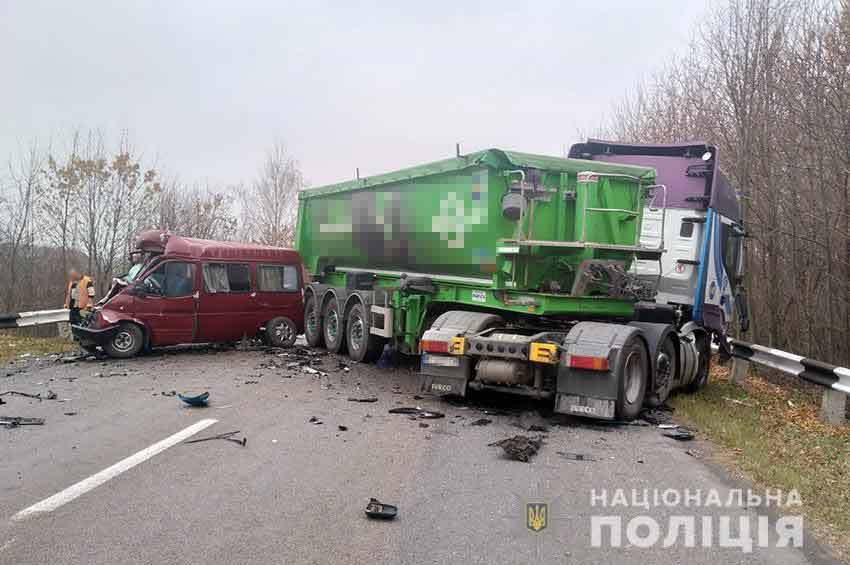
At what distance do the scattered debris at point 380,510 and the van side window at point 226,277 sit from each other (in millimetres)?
9158

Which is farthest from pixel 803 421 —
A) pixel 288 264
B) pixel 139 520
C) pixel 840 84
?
pixel 288 264

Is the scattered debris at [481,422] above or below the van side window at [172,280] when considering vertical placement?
below

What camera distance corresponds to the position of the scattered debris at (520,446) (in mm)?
5750

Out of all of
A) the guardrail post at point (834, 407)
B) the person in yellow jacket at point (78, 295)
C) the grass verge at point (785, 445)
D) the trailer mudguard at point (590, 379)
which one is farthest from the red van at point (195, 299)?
the guardrail post at point (834, 407)

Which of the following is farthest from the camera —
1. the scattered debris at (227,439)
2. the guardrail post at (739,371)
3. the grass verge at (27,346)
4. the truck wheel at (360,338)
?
the grass verge at (27,346)

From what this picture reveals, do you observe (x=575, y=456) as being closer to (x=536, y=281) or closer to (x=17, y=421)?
(x=536, y=281)

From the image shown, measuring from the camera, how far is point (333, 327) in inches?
517

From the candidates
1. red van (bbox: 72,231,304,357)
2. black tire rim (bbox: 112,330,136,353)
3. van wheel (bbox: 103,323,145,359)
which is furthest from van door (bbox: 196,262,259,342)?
black tire rim (bbox: 112,330,136,353)

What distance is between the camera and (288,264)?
1427 centimetres

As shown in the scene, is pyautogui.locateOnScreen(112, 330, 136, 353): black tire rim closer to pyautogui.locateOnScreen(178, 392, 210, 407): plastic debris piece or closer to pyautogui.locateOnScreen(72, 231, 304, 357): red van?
pyautogui.locateOnScreen(72, 231, 304, 357): red van

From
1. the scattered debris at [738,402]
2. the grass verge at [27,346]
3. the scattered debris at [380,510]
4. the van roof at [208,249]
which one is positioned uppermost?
the van roof at [208,249]

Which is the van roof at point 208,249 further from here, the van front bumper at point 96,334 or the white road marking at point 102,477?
the white road marking at point 102,477

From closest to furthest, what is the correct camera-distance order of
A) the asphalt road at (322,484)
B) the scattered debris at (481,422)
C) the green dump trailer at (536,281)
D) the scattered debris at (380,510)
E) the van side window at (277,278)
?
the asphalt road at (322,484), the scattered debris at (380,510), the scattered debris at (481,422), the green dump trailer at (536,281), the van side window at (277,278)

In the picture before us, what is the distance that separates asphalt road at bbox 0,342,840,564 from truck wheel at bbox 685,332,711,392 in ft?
10.7
